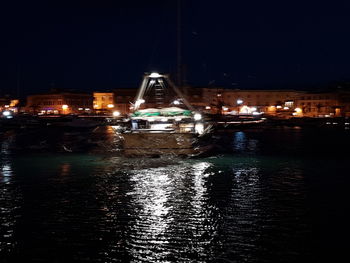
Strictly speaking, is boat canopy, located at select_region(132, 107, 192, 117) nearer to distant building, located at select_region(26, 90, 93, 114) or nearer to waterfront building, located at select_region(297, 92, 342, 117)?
waterfront building, located at select_region(297, 92, 342, 117)

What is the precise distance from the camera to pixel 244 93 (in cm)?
10744

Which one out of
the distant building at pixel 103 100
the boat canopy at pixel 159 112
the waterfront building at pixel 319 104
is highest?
the distant building at pixel 103 100

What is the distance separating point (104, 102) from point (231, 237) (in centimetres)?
10911

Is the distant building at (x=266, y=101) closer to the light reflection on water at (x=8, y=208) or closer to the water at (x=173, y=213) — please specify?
the water at (x=173, y=213)

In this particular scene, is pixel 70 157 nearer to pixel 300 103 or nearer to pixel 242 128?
pixel 242 128

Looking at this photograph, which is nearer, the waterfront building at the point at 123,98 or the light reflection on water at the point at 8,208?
the light reflection on water at the point at 8,208

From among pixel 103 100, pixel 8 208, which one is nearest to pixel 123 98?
pixel 103 100

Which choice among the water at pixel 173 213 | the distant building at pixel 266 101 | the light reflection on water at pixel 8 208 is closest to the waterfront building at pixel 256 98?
the distant building at pixel 266 101

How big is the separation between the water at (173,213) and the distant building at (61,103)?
93404mm

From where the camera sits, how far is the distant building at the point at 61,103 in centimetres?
11188

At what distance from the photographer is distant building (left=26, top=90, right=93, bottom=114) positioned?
111875 mm

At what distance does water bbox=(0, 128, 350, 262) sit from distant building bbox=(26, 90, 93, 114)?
93.4m

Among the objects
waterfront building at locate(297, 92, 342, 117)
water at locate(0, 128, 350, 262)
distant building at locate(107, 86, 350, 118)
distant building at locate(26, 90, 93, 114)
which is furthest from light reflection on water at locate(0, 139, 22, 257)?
distant building at locate(26, 90, 93, 114)

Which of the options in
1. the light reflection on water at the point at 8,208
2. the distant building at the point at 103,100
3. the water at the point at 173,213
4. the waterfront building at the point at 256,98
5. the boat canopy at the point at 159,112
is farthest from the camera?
the distant building at the point at 103,100
